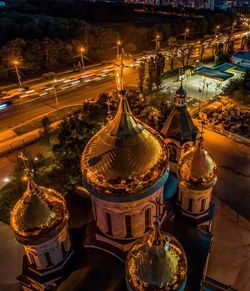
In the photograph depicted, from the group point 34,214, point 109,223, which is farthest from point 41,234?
point 109,223

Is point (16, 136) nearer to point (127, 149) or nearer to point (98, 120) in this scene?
point (98, 120)

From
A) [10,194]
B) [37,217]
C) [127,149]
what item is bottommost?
[10,194]

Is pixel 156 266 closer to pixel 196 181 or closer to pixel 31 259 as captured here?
pixel 196 181

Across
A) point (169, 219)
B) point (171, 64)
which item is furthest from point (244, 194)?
point (171, 64)

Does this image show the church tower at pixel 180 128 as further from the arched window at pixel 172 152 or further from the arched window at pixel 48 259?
the arched window at pixel 48 259

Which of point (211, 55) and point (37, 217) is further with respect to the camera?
point (211, 55)

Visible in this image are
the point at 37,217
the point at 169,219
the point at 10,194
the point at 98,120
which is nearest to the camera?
the point at 37,217

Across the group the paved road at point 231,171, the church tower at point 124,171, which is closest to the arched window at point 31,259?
the church tower at point 124,171
